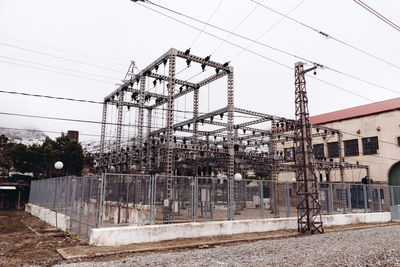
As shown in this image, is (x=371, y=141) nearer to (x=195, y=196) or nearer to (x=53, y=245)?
(x=195, y=196)

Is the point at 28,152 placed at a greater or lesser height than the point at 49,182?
greater

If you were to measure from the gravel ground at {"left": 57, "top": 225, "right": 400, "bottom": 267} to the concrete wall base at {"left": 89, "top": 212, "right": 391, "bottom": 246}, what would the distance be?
1.97 metres

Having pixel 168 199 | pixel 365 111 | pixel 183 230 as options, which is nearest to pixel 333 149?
pixel 365 111

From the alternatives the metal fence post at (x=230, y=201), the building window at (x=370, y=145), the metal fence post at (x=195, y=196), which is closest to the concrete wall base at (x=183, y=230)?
the metal fence post at (x=230, y=201)

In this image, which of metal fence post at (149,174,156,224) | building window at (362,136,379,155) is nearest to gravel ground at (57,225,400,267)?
metal fence post at (149,174,156,224)

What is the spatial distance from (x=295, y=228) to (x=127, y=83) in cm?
2036

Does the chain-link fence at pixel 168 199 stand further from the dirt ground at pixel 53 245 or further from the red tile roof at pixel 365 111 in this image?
the red tile roof at pixel 365 111

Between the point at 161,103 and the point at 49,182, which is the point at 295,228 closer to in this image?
the point at 161,103

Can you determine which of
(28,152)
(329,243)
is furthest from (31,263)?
(28,152)

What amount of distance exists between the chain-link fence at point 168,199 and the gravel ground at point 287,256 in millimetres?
3344

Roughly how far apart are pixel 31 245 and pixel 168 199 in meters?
6.56

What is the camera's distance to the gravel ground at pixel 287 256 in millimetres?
9945

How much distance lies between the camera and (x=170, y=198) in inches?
Result: 625

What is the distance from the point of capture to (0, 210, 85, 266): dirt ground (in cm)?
1049
